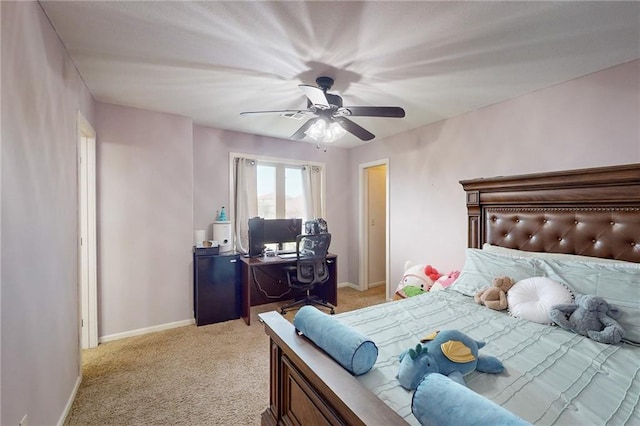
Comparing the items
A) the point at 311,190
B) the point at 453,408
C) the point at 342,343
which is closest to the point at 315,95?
the point at 342,343

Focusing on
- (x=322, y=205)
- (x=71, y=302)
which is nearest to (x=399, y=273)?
Result: (x=322, y=205)

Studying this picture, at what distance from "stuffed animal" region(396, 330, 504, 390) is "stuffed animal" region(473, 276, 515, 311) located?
Result: 2.79 ft

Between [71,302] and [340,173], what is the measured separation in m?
3.75

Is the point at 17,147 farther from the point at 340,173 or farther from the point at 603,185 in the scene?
the point at 340,173

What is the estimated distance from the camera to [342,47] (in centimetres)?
183

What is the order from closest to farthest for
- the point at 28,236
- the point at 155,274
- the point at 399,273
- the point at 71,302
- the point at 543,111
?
the point at 28,236, the point at 71,302, the point at 543,111, the point at 155,274, the point at 399,273

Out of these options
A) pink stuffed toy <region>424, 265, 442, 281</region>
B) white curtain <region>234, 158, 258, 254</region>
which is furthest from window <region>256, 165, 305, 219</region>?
pink stuffed toy <region>424, 265, 442, 281</region>

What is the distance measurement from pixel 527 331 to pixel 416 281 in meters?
1.61

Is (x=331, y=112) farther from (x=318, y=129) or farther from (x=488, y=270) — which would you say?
(x=488, y=270)

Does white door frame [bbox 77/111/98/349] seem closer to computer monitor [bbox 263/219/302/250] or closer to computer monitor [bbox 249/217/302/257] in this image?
computer monitor [bbox 249/217/302/257]

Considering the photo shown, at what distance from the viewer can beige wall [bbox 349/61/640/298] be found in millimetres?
2057

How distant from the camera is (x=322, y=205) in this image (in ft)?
15.1

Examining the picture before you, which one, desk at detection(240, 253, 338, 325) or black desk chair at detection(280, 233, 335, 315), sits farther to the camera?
desk at detection(240, 253, 338, 325)

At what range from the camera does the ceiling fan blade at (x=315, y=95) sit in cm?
184
